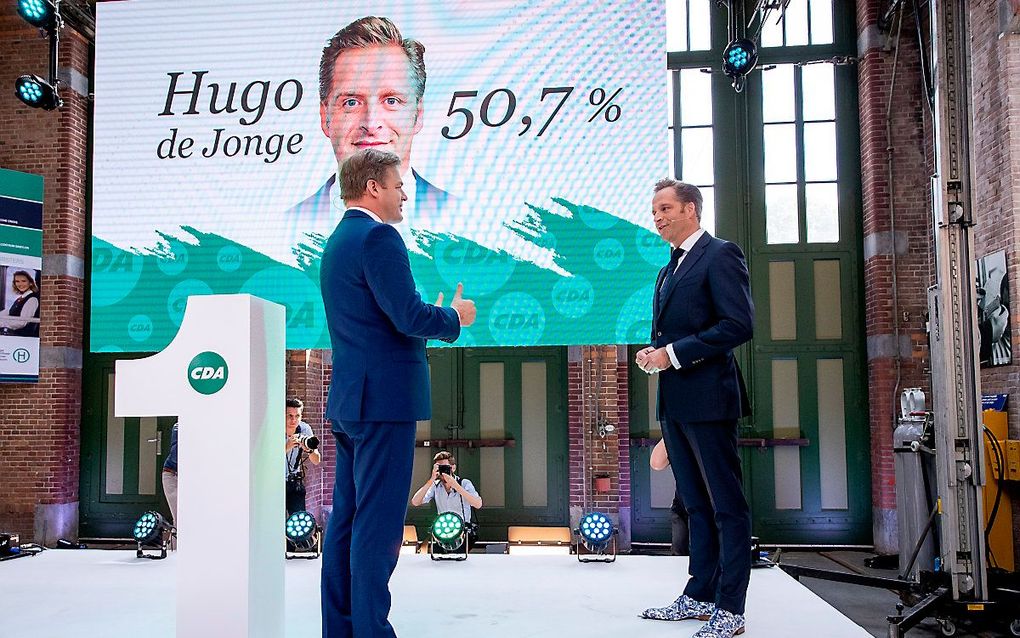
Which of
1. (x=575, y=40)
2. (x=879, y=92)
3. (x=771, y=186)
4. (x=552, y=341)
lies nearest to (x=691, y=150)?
(x=771, y=186)

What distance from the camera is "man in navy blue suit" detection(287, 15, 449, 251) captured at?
20.2ft

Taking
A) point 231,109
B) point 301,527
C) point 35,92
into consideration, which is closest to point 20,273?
point 35,92

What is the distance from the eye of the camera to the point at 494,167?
20.1 ft

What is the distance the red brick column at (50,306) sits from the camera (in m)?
8.57

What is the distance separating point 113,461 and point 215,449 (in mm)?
7214

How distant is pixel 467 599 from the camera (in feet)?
12.0

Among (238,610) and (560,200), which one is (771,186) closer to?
(560,200)

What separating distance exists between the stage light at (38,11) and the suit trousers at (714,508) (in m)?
6.43

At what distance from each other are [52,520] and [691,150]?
7.82m

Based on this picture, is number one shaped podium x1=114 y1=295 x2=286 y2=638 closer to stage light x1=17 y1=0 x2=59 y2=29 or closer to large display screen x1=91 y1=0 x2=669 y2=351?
large display screen x1=91 y1=0 x2=669 y2=351

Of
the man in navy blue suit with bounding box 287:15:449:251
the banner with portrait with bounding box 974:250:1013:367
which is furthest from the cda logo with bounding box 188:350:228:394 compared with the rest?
the banner with portrait with bounding box 974:250:1013:367

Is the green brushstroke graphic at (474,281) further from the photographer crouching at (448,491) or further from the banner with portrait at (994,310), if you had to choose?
the banner with portrait at (994,310)

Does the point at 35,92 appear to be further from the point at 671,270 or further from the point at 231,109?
the point at 671,270

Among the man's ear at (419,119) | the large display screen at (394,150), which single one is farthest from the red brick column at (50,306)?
the man's ear at (419,119)
